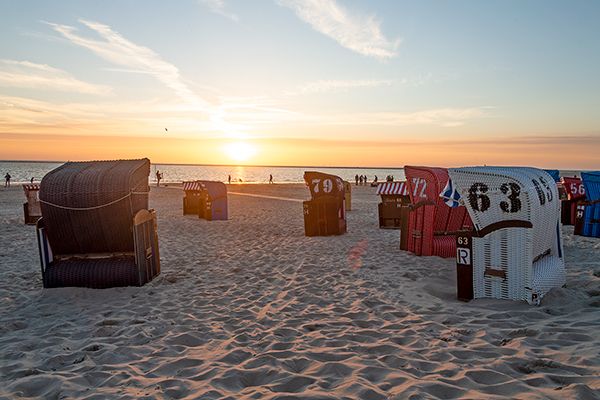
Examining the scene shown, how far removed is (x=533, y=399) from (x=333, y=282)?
4.50 metres

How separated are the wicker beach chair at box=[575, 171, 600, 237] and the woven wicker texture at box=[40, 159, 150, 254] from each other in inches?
488

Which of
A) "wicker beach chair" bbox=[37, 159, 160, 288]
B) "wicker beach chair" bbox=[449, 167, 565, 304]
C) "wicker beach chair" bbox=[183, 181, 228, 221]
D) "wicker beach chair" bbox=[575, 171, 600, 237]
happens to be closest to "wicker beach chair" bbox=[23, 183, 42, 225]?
"wicker beach chair" bbox=[183, 181, 228, 221]

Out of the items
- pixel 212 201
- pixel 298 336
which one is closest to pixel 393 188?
pixel 212 201

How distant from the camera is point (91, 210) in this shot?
7.36 m

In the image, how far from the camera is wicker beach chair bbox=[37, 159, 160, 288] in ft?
24.1

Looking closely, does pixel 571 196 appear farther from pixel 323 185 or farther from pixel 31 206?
pixel 31 206

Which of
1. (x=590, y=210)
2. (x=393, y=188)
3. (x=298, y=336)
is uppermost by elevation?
(x=393, y=188)

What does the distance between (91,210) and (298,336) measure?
4546 millimetres

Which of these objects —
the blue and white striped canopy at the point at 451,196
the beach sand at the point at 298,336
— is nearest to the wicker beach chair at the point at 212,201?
the beach sand at the point at 298,336

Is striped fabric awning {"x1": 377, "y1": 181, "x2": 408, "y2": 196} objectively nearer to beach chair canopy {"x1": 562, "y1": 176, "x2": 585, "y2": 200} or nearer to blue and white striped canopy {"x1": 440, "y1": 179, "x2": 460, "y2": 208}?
beach chair canopy {"x1": 562, "y1": 176, "x2": 585, "y2": 200}

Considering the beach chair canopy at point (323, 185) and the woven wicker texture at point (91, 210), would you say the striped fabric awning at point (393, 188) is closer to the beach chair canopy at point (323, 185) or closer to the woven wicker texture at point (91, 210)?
the beach chair canopy at point (323, 185)

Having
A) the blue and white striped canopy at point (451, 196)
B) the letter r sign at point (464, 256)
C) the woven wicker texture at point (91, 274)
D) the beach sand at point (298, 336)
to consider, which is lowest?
→ the beach sand at point (298, 336)

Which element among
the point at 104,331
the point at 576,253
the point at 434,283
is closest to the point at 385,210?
the point at 576,253

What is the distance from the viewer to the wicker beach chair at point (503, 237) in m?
5.77
